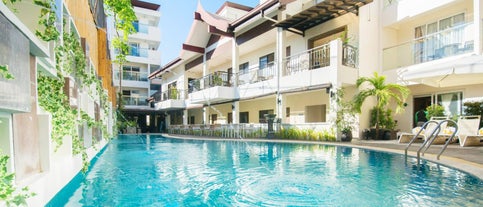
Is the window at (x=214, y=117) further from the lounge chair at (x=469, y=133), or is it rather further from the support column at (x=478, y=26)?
the support column at (x=478, y=26)

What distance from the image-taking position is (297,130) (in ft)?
42.2

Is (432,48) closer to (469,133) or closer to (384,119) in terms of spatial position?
(384,119)

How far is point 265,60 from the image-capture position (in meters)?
17.8

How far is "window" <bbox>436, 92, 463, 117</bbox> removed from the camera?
10.8 m

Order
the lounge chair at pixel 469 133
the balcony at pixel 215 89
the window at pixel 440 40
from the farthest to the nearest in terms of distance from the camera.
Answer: the balcony at pixel 215 89 → the window at pixel 440 40 → the lounge chair at pixel 469 133

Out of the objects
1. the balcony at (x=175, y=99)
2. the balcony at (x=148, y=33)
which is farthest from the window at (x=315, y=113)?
the balcony at (x=148, y=33)

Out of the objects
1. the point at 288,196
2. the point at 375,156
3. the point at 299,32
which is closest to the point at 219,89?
the point at 299,32

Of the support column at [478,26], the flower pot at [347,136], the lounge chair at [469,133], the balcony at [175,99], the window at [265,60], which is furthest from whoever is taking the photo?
the balcony at [175,99]

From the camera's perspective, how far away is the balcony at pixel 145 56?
102 ft

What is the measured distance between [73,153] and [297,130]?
33.1ft

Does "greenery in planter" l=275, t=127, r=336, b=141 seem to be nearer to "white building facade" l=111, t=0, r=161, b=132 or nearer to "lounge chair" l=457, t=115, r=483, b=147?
"lounge chair" l=457, t=115, r=483, b=147

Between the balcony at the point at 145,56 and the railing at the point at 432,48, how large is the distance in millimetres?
27180

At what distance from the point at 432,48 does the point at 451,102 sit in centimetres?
257

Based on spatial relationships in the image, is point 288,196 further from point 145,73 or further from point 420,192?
point 145,73
